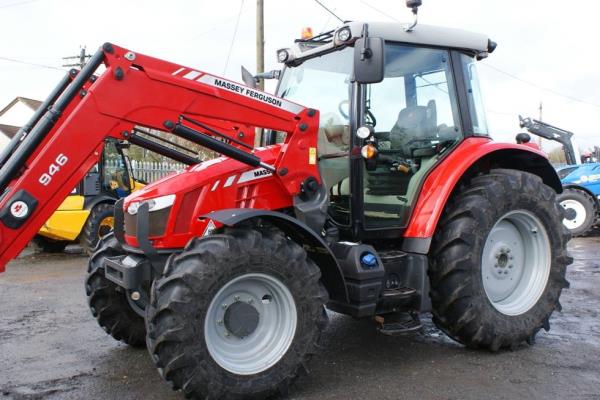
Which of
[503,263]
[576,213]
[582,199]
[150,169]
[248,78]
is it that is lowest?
[503,263]

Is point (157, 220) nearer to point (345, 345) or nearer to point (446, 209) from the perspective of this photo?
point (345, 345)

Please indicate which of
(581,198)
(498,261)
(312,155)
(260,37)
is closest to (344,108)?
(312,155)

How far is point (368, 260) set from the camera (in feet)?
12.8

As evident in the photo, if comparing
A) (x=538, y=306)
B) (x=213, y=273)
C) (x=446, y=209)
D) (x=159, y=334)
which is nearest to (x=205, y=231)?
(x=213, y=273)

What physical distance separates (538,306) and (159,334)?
10.1 feet

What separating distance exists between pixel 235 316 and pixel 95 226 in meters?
7.04

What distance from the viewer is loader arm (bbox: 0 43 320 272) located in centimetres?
321

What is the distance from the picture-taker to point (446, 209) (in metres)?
4.40

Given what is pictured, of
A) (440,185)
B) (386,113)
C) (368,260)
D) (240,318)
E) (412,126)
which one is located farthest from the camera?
(412,126)

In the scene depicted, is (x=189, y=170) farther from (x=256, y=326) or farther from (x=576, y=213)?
(x=576, y=213)

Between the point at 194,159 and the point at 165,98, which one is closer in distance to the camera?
the point at 165,98

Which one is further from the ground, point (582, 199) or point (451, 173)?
point (582, 199)

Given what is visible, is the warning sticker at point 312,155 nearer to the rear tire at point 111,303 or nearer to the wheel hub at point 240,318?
the wheel hub at point 240,318

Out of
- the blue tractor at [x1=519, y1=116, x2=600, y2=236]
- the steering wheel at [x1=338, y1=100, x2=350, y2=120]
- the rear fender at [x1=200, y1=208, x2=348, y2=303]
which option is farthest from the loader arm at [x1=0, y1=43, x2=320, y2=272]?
the blue tractor at [x1=519, y1=116, x2=600, y2=236]
